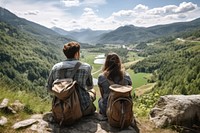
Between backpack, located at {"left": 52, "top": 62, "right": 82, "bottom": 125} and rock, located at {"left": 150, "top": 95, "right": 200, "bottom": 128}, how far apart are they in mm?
2461

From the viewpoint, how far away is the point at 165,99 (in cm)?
723

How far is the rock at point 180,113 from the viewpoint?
21.7ft

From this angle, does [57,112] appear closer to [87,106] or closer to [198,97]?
[87,106]

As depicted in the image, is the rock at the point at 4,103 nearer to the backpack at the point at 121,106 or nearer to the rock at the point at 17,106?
the rock at the point at 17,106

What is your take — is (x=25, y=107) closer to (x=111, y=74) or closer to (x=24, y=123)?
(x=24, y=123)

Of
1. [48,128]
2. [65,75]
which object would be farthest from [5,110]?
[65,75]

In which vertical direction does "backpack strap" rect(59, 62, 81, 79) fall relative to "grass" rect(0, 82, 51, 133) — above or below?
above

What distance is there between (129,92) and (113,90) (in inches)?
14.9

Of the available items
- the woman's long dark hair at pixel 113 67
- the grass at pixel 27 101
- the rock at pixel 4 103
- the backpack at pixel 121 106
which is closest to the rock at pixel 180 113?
the backpack at pixel 121 106

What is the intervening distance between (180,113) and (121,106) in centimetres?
210

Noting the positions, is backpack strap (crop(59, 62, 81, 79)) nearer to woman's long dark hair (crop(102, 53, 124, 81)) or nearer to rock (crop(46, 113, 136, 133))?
woman's long dark hair (crop(102, 53, 124, 81))

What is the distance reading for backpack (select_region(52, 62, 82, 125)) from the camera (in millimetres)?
5418

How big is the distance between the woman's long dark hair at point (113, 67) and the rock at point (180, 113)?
1.81 meters

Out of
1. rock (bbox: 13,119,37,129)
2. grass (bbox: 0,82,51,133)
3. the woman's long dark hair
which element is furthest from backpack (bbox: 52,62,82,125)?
grass (bbox: 0,82,51,133)
